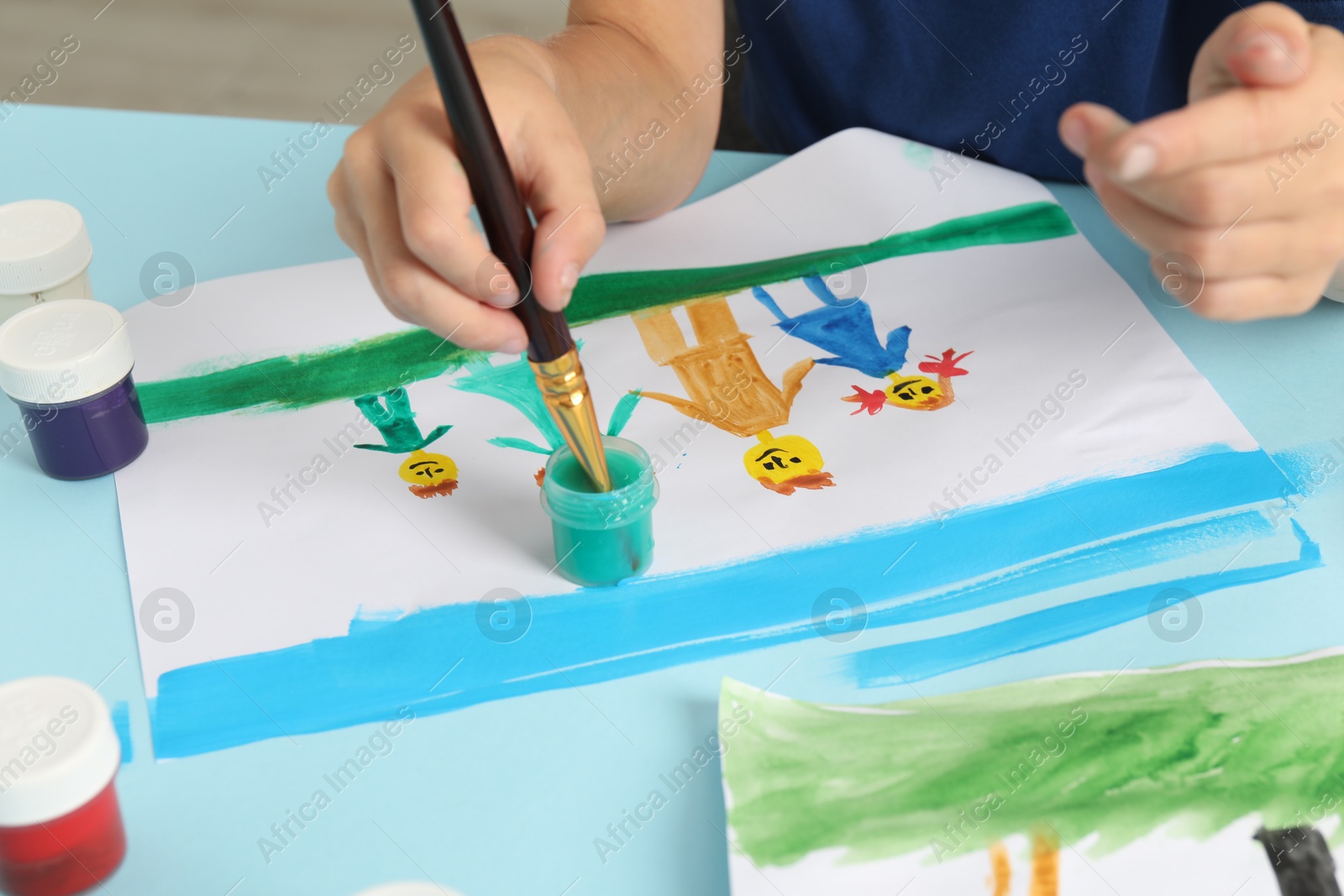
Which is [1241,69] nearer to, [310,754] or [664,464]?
[664,464]

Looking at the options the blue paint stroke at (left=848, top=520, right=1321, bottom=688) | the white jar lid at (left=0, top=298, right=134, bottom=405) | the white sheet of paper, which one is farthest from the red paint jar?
the blue paint stroke at (left=848, top=520, right=1321, bottom=688)

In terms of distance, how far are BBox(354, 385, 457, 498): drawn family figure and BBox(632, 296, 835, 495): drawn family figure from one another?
0.16 meters

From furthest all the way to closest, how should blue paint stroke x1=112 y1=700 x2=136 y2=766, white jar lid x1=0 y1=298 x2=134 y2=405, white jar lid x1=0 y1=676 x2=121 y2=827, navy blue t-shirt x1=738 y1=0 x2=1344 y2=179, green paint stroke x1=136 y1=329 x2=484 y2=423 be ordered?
1. navy blue t-shirt x1=738 y1=0 x2=1344 y2=179
2. green paint stroke x1=136 y1=329 x2=484 y2=423
3. white jar lid x1=0 y1=298 x2=134 y2=405
4. blue paint stroke x1=112 y1=700 x2=136 y2=766
5. white jar lid x1=0 y1=676 x2=121 y2=827

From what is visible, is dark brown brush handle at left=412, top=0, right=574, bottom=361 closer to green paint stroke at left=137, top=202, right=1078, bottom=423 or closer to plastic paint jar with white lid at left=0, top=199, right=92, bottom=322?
green paint stroke at left=137, top=202, right=1078, bottom=423

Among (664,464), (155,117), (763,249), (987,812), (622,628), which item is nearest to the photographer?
(987,812)

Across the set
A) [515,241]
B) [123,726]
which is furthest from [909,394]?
[123,726]

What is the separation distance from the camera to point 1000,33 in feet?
3.54

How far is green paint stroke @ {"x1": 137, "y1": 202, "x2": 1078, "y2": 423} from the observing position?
0.88 metres

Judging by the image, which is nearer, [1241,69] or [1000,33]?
[1241,69]

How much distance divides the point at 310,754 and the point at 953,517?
41 cm

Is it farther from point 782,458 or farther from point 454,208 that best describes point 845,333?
point 454,208

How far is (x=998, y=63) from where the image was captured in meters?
1.09

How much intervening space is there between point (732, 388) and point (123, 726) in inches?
17.7

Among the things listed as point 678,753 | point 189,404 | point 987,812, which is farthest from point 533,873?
point 189,404
